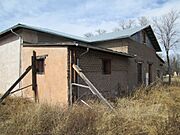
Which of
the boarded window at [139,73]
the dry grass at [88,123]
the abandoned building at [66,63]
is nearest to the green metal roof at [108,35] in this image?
the abandoned building at [66,63]

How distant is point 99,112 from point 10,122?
2653 millimetres

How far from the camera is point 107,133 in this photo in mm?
6051

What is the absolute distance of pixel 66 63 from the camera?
11.1m

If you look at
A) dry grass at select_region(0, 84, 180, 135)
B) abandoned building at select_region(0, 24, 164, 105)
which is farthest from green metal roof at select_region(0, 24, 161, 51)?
dry grass at select_region(0, 84, 180, 135)

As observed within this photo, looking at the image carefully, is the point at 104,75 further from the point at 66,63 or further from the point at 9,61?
the point at 9,61

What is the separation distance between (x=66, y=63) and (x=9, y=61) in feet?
22.9

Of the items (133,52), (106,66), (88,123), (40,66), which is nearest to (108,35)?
(133,52)

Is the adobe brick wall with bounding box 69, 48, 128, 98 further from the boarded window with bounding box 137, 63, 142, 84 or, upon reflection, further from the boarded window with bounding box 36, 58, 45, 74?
the boarded window with bounding box 137, 63, 142, 84

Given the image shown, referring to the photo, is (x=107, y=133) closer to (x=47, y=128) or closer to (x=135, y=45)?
(x=47, y=128)

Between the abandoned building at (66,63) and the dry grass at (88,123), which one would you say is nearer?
the dry grass at (88,123)

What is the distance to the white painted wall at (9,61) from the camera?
15.5 metres

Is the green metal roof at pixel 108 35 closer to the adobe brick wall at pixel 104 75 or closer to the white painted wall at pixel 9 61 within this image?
the white painted wall at pixel 9 61

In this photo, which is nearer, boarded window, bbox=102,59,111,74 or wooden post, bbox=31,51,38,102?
wooden post, bbox=31,51,38,102

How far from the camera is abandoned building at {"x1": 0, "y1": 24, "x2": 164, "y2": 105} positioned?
11.2 metres
